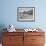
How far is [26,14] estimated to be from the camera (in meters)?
4.10

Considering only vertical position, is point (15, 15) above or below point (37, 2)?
below

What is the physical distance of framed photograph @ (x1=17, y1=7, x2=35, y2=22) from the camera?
4074 mm

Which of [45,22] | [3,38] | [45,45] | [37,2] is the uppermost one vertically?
[37,2]

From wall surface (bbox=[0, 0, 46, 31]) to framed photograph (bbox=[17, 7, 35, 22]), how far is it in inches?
3.8

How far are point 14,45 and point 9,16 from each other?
3.28 feet

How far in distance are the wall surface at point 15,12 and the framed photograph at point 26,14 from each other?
10cm

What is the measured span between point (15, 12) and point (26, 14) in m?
0.36

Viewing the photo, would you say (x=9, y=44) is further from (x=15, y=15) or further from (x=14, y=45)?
(x=15, y=15)

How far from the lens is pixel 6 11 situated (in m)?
4.08

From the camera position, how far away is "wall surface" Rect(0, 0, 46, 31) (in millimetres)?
4065


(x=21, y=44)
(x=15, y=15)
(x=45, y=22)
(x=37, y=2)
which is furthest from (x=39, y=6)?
(x=21, y=44)

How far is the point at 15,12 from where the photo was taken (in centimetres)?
408

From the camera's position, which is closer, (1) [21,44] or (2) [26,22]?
(1) [21,44]

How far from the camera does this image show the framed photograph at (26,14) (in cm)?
407
